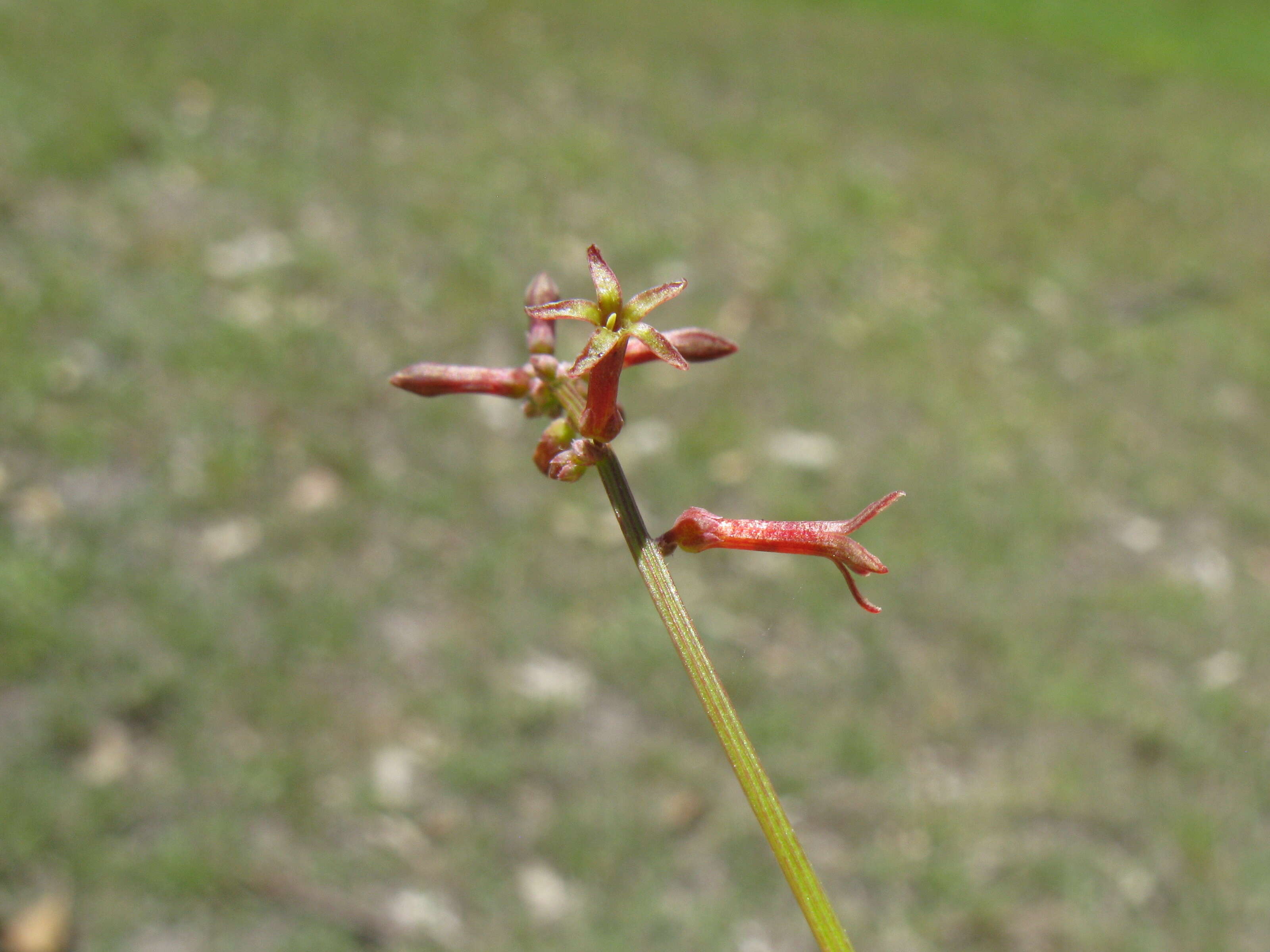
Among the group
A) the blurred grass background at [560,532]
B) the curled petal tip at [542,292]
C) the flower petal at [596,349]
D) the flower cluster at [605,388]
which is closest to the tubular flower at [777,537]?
the flower cluster at [605,388]

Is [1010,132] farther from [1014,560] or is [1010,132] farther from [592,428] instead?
[592,428]

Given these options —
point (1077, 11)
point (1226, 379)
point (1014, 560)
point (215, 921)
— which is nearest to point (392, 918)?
point (215, 921)

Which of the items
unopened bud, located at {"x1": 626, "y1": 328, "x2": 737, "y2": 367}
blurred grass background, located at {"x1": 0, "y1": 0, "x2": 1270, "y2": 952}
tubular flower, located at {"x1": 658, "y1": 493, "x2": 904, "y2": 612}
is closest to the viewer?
tubular flower, located at {"x1": 658, "y1": 493, "x2": 904, "y2": 612}

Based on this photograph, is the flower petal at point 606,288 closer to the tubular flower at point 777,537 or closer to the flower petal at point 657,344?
the flower petal at point 657,344

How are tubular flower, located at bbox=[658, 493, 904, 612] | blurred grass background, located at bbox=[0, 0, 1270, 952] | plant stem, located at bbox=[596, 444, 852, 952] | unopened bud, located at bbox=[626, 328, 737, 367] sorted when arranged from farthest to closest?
1. blurred grass background, located at bbox=[0, 0, 1270, 952]
2. unopened bud, located at bbox=[626, 328, 737, 367]
3. tubular flower, located at bbox=[658, 493, 904, 612]
4. plant stem, located at bbox=[596, 444, 852, 952]

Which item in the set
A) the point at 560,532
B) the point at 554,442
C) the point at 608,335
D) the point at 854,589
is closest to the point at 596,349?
the point at 608,335

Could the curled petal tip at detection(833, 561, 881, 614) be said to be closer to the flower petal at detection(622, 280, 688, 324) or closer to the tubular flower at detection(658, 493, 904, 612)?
the tubular flower at detection(658, 493, 904, 612)

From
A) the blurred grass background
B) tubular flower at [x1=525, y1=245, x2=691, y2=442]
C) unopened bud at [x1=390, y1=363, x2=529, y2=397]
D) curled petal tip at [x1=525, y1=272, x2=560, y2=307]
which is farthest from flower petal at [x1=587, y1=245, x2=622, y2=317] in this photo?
the blurred grass background
